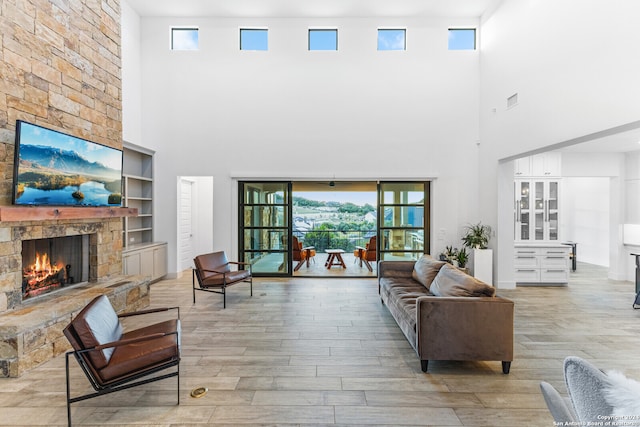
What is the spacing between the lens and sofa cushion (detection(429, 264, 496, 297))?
10.5 feet

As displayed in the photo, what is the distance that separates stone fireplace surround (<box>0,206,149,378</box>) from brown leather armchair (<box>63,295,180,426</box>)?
3.17 feet

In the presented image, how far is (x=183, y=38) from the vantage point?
23.1 feet

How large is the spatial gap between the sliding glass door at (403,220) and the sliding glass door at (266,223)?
2.14 m

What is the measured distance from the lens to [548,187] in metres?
6.76

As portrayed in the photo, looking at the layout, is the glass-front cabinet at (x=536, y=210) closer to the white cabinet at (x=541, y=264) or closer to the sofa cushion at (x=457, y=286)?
the white cabinet at (x=541, y=264)

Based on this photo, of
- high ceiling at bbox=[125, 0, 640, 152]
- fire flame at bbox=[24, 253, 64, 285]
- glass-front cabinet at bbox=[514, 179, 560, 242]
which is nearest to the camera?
fire flame at bbox=[24, 253, 64, 285]

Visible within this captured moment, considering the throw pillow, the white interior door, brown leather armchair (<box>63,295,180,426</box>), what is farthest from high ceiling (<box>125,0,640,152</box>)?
the throw pillow

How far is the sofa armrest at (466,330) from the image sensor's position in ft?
9.90

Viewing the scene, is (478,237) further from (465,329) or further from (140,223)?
(140,223)

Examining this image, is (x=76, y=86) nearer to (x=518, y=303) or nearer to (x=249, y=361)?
(x=249, y=361)

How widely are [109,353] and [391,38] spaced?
7412mm

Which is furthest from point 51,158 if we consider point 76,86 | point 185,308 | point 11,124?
point 185,308

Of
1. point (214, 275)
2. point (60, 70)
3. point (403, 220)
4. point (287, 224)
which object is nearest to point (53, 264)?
point (214, 275)

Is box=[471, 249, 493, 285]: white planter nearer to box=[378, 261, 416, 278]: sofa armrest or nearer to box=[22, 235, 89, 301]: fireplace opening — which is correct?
box=[378, 261, 416, 278]: sofa armrest
